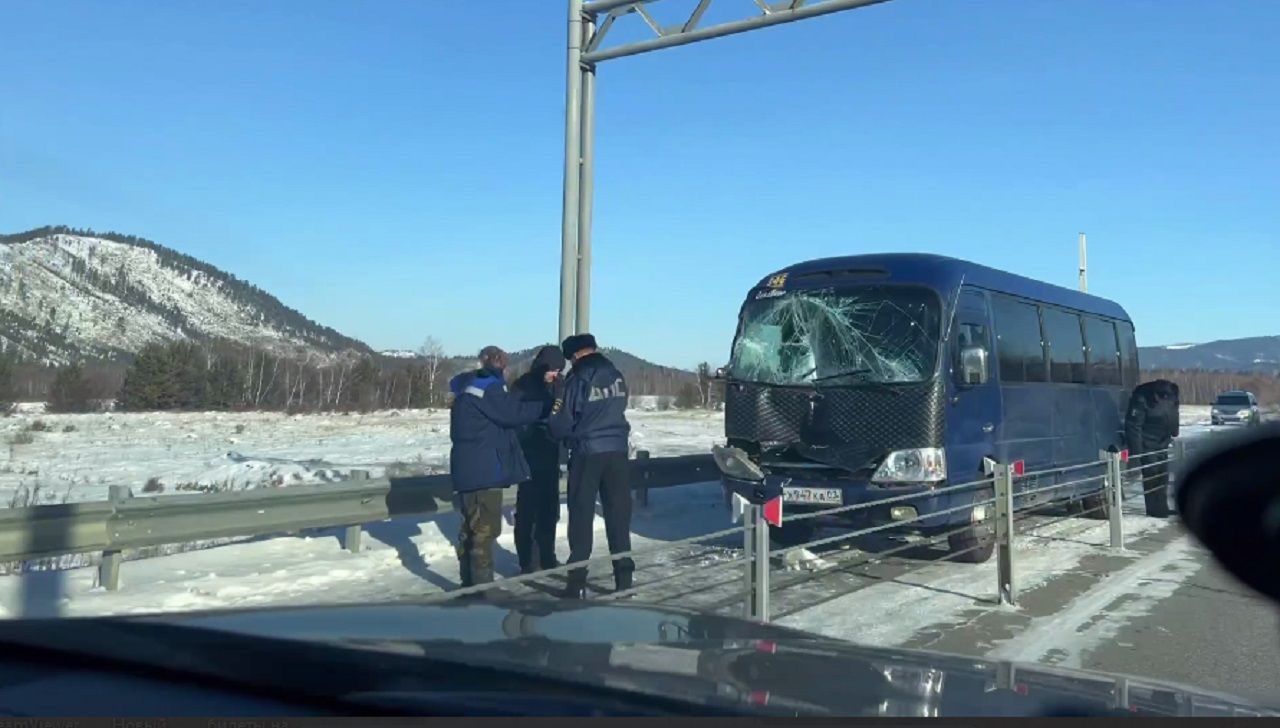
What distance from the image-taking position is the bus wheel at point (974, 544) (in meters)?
10.0

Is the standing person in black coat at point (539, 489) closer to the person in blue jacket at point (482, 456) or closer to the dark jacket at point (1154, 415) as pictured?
the person in blue jacket at point (482, 456)

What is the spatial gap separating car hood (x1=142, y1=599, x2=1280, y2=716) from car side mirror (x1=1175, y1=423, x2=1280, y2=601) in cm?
37

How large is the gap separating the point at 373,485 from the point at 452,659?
7.32 metres

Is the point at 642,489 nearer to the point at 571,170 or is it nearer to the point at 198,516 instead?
the point at 571,170

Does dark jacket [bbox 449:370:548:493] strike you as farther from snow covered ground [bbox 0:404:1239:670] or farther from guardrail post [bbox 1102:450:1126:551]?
guardrail post [bbox 1102:450:1126:551]

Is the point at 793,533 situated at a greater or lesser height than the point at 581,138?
lesser

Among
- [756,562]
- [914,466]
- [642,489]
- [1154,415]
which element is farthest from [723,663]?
[1154,415]

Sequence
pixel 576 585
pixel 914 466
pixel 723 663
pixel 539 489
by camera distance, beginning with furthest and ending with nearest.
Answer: pixel 914 466 < pixel 539 489 < pixel 576 585 < pixel 723 663

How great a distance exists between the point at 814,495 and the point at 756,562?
398 centimetres

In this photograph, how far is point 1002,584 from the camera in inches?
314

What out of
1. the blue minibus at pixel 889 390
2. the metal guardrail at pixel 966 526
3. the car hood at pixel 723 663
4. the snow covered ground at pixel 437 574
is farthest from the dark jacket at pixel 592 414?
the car hood at pixel 723 663

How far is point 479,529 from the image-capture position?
25.8ft

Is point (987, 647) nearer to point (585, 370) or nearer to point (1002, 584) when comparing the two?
point (1002, 584)

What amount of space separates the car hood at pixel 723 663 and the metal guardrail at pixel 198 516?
4680 mm
